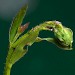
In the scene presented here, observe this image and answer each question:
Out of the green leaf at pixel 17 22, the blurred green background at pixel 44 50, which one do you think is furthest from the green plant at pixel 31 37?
the blurred green background at pixel 44 50

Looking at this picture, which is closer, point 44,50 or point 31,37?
point 31,37

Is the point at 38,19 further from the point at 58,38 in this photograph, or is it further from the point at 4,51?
the point at 58,38

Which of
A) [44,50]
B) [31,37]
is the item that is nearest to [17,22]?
[31,37]

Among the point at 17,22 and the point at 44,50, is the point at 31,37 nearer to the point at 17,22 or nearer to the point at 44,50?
the point at 17,22

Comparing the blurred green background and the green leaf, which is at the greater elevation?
the blurred green background

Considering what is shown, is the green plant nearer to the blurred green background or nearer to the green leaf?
the green leaf

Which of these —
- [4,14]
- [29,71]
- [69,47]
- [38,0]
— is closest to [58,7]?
[38,0]

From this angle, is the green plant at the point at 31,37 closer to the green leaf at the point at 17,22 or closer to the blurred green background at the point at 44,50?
the green leaf at the point at 17,22

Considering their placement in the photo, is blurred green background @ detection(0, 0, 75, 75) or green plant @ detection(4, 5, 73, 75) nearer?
green plant @ detection(4, 5, 73, 75)

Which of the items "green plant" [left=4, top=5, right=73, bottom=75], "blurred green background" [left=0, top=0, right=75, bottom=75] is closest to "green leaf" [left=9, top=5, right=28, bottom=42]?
"green plant" [left=4, top=5, right=73, bottom=75]
